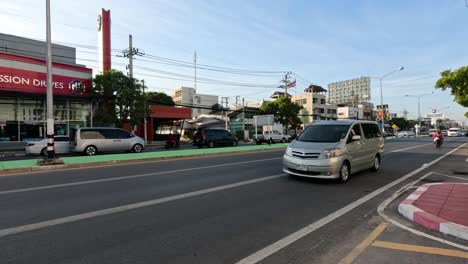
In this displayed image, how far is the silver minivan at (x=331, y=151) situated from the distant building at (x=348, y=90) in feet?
325

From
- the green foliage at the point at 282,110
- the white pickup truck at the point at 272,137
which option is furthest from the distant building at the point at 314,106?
the white pickup truck at the point at 272,137

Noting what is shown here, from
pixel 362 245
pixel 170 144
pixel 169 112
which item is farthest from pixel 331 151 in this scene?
pixel 169 112

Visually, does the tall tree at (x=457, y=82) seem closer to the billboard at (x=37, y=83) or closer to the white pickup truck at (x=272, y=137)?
the white pickup truck at (x=272, y=137)

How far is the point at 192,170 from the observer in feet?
36.9

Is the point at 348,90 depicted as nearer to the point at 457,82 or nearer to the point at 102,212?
the point at 457,82

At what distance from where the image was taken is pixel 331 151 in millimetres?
8281

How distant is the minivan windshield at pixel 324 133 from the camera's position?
9.05 m

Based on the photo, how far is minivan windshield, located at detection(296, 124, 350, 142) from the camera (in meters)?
9.05

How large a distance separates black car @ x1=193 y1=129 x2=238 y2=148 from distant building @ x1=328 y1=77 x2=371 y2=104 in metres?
85.4

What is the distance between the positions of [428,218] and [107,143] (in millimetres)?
18190

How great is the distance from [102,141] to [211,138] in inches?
388

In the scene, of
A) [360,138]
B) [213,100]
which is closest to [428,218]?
[360,138]

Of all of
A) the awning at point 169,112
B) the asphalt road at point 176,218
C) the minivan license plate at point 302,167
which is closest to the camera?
the asphalt road at point 176,218

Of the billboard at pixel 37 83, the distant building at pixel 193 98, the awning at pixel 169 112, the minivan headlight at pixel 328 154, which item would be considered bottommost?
the minivan headlight at pixel 328 154
